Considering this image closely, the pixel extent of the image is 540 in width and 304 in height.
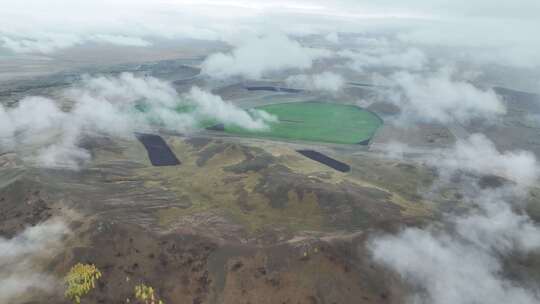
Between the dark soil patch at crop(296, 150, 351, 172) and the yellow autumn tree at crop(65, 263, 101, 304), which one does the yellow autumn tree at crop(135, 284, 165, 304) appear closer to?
the yellow autumn tree at crop(65, 263, 101, 304)

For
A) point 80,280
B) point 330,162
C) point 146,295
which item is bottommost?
point 146,295

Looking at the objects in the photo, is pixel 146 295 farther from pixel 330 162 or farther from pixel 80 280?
pixel 330 162

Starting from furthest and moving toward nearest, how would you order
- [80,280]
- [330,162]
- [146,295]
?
[330,162] → [80,280] → [146,295]

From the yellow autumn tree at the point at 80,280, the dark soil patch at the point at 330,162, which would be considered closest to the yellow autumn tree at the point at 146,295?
the yellow autumn tree at the point at 80,280

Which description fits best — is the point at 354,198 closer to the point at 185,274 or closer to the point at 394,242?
the point at 394,242

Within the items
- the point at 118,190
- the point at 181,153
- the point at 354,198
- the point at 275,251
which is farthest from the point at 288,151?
the point at 275,251

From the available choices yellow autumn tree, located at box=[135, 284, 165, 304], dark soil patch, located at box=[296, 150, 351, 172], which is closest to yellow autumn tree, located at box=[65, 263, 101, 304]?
yellow autumn tree, located at box=[135, 284, 165, 304]

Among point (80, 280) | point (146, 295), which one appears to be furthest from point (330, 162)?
point (80, 280)

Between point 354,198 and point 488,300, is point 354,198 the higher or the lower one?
the higher one

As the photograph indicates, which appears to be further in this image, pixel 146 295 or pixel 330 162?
pixel 330 162
